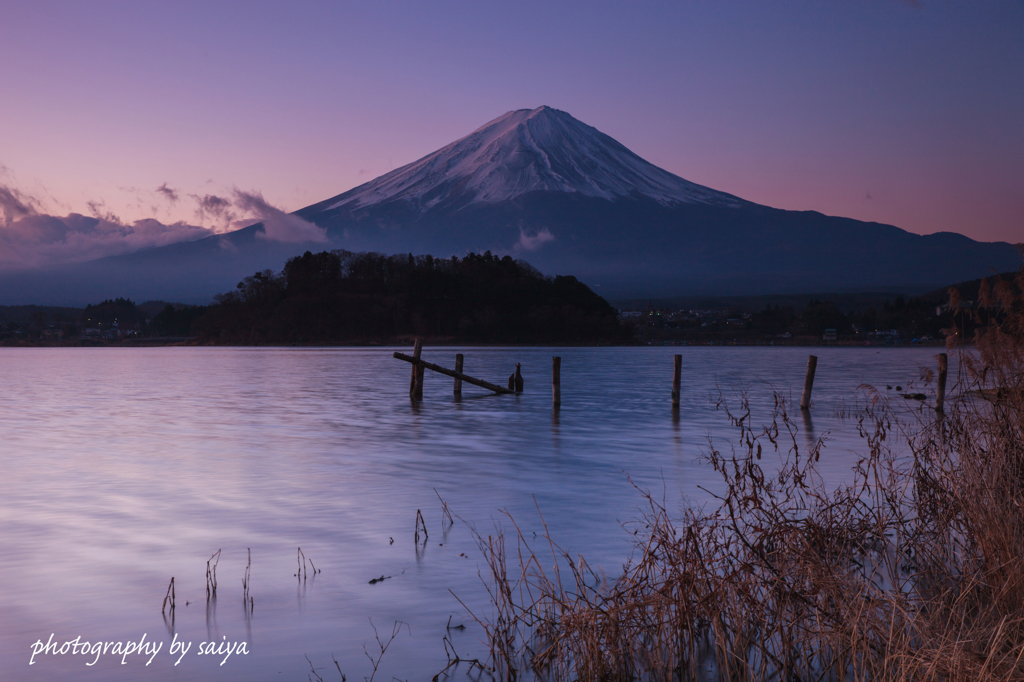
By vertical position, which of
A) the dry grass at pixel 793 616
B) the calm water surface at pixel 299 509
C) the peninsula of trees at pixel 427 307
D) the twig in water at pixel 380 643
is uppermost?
the peninsula of trees at pixel 427 307

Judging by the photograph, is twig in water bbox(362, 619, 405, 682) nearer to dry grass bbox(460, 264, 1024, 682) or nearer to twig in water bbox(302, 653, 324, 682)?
twig in water bbox(302, 653, 324, 682)

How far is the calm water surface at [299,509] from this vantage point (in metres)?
5.93

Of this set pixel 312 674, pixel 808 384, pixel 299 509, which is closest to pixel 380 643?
pixel 312 674

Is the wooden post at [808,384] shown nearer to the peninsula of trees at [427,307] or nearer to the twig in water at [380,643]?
the twig in water at [380,643]

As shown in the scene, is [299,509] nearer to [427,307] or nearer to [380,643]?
[380,643]

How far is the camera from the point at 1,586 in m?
7.21

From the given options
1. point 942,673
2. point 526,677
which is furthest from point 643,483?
point 942,673

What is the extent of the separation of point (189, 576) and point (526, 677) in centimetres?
419

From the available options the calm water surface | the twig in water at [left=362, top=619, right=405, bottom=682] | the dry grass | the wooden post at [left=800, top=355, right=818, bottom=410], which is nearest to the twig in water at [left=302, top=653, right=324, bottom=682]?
the calm water surface

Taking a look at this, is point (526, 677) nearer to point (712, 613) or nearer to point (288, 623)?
point (712, 613)

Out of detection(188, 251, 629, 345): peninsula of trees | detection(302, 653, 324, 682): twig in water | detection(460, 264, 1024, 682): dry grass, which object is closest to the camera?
detection(460, 264, 1024, 682): dry grass

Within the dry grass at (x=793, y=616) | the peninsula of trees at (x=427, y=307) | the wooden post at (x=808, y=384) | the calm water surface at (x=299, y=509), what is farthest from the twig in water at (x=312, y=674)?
the peninsula of trees at (x=427, y=307)

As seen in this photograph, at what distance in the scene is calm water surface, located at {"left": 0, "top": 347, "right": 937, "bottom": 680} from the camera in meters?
5.93

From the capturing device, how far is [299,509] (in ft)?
36.2
